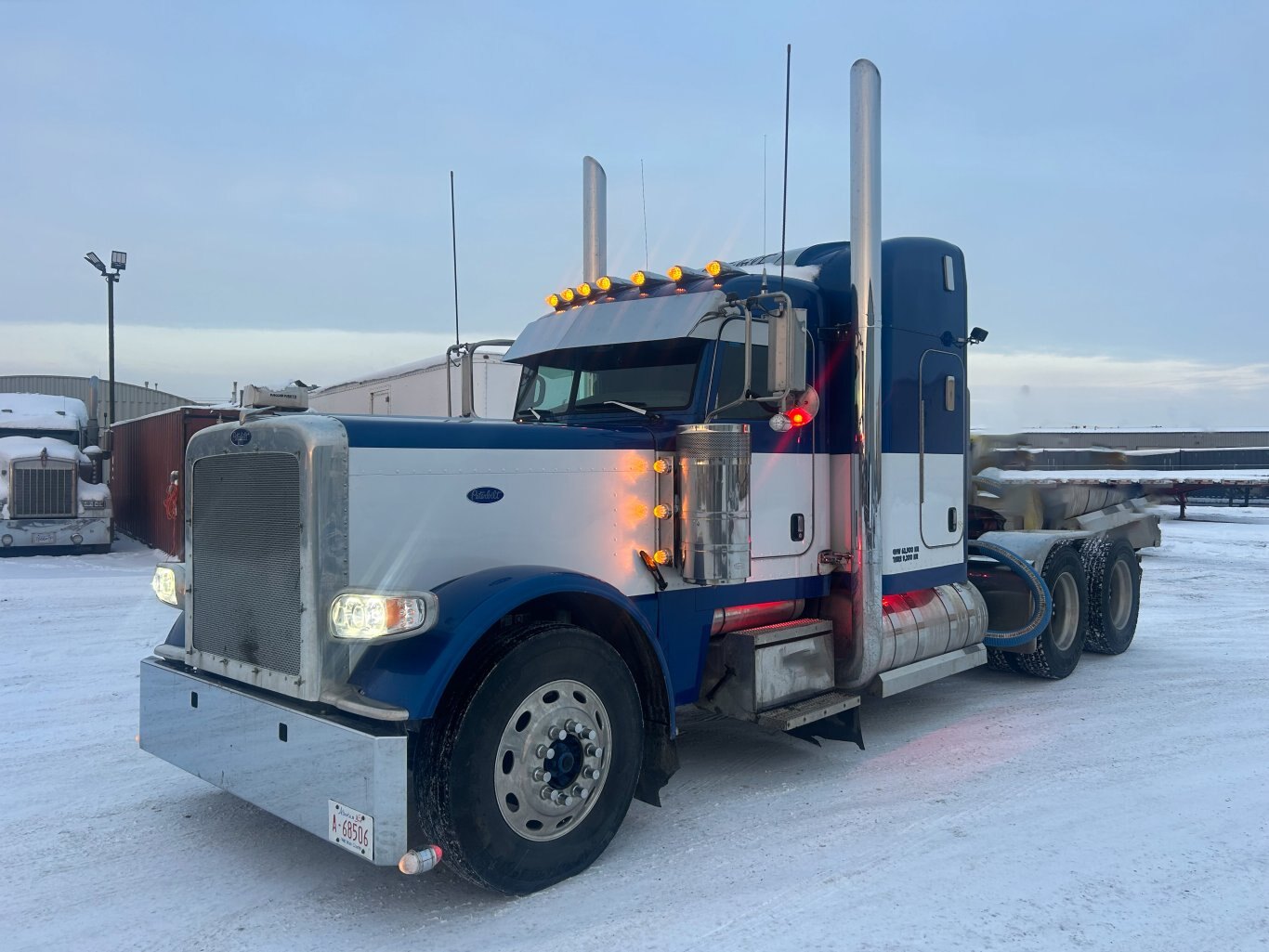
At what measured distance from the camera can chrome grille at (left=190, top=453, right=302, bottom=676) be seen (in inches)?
149

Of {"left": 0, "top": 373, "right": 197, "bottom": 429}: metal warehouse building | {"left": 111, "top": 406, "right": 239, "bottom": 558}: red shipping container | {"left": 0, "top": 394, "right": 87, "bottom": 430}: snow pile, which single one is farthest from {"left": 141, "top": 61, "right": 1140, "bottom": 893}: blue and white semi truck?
{"left": 0, "top": 373, "right": 197, "bottom": 429}: metal warehouse building

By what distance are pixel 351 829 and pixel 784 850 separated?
189cm

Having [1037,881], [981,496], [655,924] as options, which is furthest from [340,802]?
[981,496]

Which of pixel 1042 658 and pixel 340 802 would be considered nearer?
pixel 340 802

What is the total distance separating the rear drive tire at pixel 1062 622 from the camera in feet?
25.3

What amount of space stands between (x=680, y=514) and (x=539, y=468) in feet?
2.64

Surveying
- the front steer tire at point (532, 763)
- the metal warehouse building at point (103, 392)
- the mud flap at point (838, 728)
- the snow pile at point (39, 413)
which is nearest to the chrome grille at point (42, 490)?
the snow pile at point (39, 413)

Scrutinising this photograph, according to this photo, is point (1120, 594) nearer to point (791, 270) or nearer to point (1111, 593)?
point (1111, 593)

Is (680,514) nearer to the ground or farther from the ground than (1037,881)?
farther from the ground

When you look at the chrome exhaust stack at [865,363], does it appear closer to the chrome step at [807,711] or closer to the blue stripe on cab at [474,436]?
the chrome step at [807,711]

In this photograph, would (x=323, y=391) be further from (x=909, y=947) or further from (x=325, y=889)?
(x=909, y=947)

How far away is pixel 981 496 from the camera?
14000mm

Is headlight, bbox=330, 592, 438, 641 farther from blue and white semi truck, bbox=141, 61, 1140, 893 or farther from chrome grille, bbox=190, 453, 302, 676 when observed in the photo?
chrome grille, bbox=190, 453, 302, 676

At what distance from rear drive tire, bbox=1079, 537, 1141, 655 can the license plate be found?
7024 millimetres
